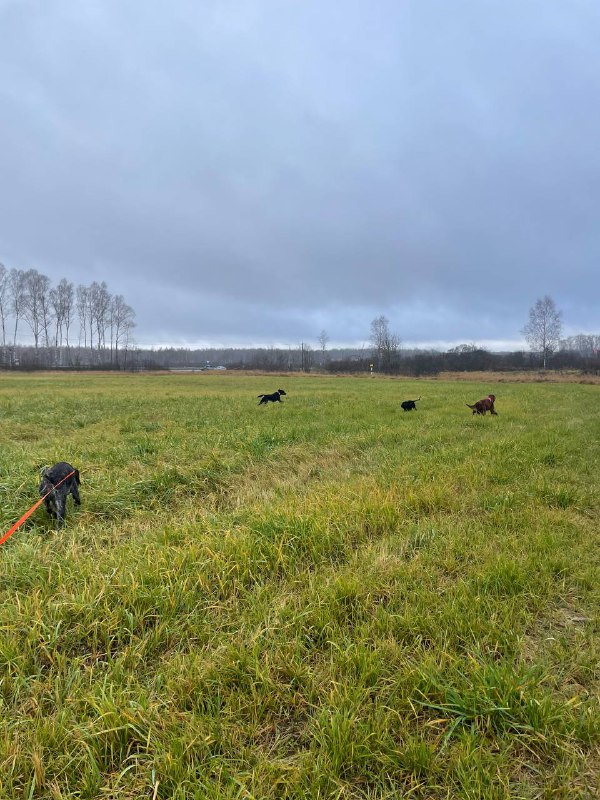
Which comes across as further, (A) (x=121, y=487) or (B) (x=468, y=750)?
(A) (x=121, y=487)

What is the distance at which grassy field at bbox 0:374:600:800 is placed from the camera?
1654mm

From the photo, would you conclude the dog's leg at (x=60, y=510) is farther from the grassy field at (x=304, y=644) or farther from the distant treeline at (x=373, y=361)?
the distant treeline at (x=373, y=361)

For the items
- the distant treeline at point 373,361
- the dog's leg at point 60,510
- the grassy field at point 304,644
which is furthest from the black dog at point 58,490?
the distant treeline at point 373,361

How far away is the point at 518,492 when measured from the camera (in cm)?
512

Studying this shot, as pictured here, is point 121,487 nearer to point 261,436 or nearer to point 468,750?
point 261,436

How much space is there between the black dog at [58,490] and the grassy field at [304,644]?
0.58 ft

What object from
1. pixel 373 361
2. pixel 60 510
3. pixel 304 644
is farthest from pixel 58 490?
pixel 373 361

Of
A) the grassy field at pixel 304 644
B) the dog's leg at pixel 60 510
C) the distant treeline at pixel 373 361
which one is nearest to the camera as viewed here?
the grassy field at pixel 304 644

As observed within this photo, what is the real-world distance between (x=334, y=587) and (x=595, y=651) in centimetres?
168

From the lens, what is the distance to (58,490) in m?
4.33

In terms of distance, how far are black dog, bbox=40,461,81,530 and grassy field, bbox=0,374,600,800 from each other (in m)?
0.18

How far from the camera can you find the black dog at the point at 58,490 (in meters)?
4.28

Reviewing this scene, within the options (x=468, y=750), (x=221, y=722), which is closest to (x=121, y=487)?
(x=221, y=722)

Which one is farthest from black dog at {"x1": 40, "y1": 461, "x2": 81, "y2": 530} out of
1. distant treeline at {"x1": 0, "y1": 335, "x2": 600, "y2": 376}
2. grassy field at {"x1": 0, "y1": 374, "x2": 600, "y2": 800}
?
distant treeline at {"x1": 0, "y1": 335, "x2": 600, "y2": 376}
